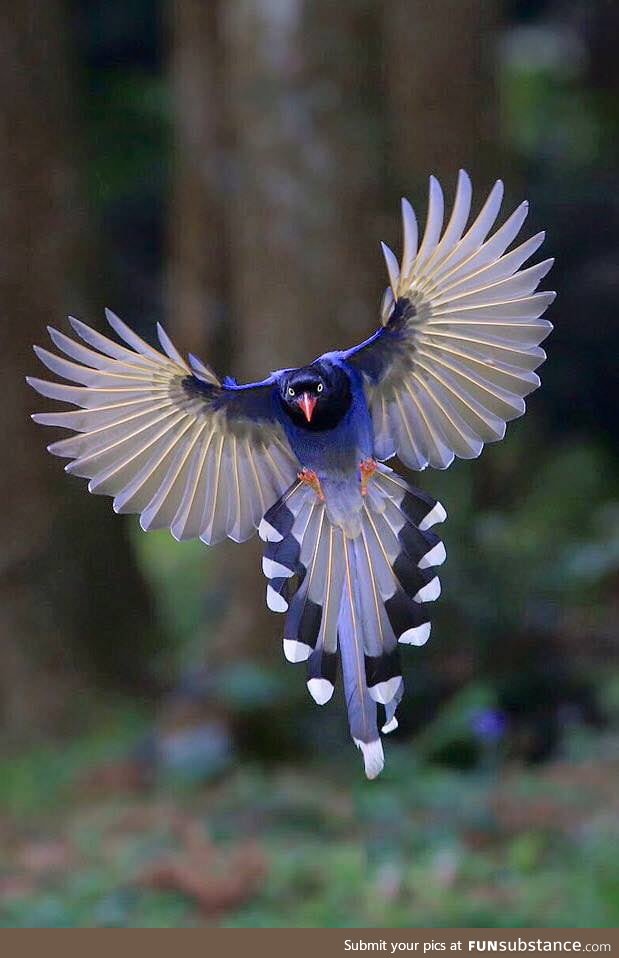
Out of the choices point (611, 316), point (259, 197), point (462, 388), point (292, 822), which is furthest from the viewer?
point (611, 316)

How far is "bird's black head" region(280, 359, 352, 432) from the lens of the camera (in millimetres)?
2197

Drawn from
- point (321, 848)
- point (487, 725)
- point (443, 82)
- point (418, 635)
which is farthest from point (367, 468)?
point (443, 82)

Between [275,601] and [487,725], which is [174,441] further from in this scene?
[487,725]

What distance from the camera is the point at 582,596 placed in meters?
7.83

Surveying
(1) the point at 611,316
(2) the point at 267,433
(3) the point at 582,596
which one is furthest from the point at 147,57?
(2) the point at 267,433

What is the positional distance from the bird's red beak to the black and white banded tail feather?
0.23 m

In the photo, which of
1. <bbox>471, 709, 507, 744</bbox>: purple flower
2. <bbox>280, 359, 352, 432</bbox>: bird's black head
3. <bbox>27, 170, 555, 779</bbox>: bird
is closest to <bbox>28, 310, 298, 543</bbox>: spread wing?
<bbox>27, 170, 555, 779</bbox>: bird

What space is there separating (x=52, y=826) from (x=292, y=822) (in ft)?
4.15

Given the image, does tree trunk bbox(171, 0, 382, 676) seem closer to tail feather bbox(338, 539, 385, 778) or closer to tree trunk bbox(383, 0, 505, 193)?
tree trunk bbox(383, 0, 505, 193)

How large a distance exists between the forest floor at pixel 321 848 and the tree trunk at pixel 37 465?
792 mm

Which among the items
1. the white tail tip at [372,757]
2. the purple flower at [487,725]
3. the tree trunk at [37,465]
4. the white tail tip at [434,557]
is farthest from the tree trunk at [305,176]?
the white tail tip at [372,757]

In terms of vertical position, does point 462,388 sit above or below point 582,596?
below

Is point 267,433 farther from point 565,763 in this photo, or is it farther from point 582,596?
point 582,596

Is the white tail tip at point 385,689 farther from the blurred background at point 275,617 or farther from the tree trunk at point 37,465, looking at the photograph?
the tree trunk at point 37,465
